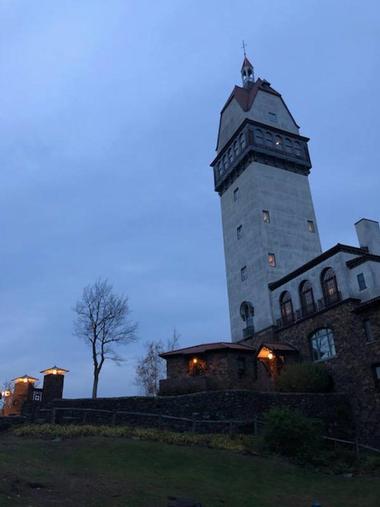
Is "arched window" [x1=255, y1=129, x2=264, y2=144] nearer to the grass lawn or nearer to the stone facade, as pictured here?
the stone facade

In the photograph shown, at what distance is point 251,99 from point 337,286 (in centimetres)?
3024

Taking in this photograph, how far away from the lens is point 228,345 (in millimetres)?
38094

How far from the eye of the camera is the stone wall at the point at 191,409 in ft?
91.1

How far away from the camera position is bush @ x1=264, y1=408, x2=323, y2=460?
76.4 feet

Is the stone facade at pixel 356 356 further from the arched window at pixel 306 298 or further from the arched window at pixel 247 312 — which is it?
the arched window at pixel 247 312

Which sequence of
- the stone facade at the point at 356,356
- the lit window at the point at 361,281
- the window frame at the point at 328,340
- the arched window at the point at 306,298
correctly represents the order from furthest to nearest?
1. the arched window at the point at 306,298
2. the window frame at the point at 328,340
3. the lit window at the point at 361,281
4. the stone facade at the point at 356,356

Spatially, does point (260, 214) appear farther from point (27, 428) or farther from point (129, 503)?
point (129, 503)

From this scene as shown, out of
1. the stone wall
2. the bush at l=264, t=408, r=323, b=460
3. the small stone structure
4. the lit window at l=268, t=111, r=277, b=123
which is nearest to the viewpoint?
the bush at l=264, t=408, r=323, b=460

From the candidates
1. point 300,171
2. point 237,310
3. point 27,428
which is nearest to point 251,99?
point 300,171

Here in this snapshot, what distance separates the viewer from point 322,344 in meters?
36.5

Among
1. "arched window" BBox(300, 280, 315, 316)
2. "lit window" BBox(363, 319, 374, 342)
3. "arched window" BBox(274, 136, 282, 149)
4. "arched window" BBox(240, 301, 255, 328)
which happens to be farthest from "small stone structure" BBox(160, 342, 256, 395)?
"arched window" BBox(274, 136, 282, 149)

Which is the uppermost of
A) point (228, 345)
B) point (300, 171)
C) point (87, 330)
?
point (300, 171)

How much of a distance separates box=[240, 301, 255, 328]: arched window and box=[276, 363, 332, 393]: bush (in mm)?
12376

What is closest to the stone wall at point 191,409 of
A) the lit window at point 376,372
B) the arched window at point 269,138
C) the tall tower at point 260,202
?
the lit window at point 376,372
